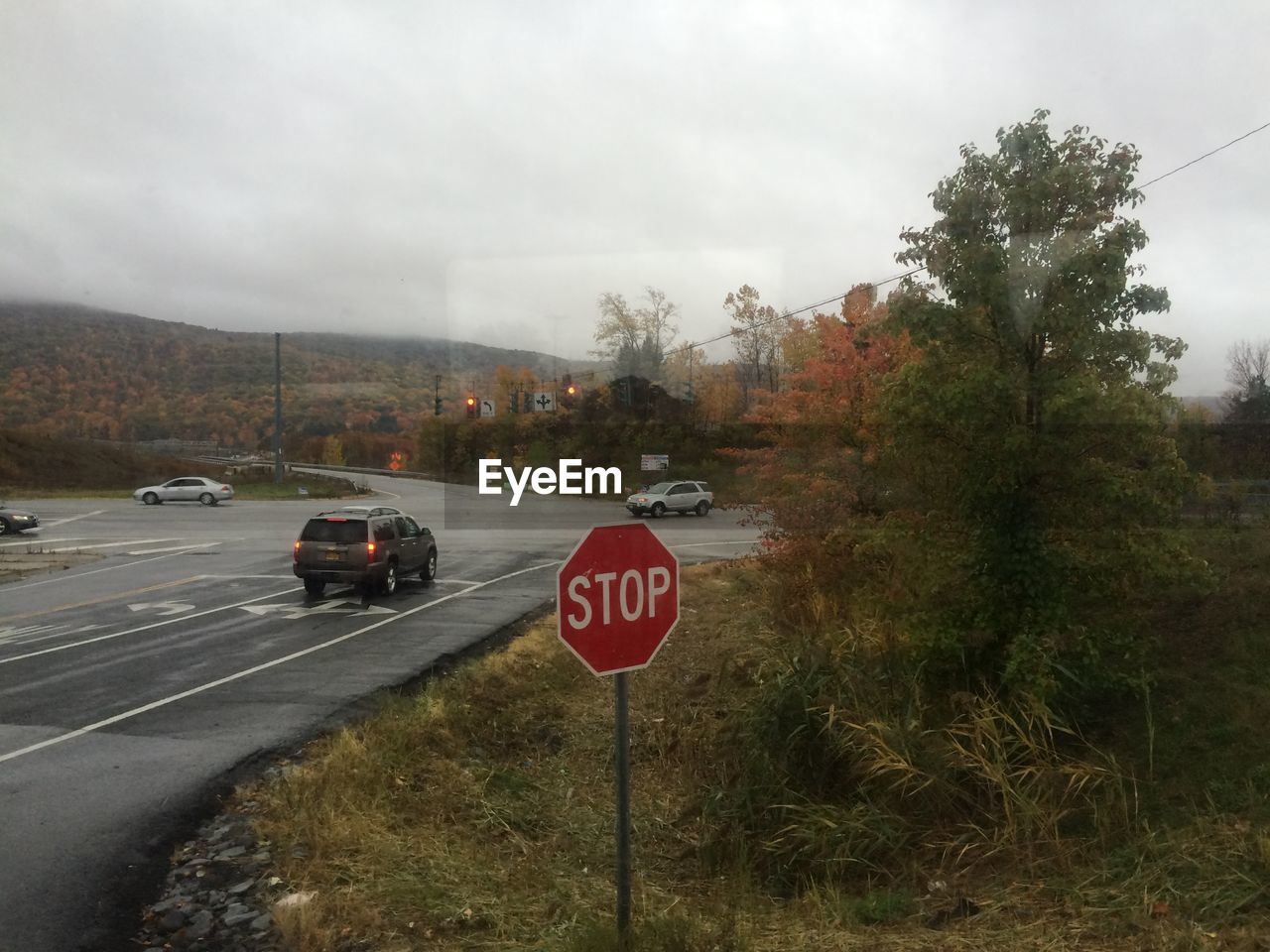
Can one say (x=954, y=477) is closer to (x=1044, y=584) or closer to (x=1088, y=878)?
(x=1044, y=584)

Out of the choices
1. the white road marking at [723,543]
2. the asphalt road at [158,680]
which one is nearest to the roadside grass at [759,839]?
the asphalt road at [158,680]

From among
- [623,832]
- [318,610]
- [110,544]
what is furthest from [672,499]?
[623,832]

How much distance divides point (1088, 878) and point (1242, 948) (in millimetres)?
950

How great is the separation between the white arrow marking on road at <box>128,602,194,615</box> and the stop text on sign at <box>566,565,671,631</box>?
46.1ft

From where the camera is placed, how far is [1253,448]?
2306cm

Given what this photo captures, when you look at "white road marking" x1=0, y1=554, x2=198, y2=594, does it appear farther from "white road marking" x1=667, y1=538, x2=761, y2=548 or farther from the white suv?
the white suv

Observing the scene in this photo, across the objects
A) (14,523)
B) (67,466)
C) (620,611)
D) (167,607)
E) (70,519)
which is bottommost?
(167,607)

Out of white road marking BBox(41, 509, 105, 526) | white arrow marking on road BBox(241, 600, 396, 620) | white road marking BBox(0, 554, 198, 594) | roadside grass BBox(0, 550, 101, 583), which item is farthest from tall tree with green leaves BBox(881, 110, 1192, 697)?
white road marking BBox(41, 509, 105, 526)

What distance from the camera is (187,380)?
119562 mm

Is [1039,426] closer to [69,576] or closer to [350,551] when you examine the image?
[350,551]

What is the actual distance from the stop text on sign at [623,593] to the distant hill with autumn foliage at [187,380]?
176 feet

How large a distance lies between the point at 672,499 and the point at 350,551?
21.9 m

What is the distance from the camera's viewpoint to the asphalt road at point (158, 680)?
5.73 meters

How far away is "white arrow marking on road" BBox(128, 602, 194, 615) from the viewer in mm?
16375
